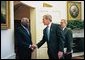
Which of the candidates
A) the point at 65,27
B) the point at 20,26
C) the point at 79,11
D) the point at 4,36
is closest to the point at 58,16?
the point at 65,27

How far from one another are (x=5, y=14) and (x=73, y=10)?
3.37 feet

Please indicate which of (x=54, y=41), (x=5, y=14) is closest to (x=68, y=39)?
(x=54, y=41)

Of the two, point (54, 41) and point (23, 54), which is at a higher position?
point (54, 41)

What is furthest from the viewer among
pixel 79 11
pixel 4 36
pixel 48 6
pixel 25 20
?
pixel 79 11

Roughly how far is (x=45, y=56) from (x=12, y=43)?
0.47 meters

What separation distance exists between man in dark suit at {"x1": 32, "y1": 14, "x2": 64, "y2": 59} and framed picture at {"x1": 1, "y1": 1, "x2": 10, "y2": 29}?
1.59ft

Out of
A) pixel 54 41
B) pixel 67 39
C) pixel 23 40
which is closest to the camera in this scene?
pixel 23 40

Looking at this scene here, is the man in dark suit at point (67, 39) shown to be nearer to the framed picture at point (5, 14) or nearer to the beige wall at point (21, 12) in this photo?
the beige wall at point (21, 12)

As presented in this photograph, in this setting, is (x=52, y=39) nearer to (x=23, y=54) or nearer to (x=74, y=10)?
(x=23, y=54)

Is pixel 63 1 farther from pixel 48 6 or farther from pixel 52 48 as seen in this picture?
pixel 52 48

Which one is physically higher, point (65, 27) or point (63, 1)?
point (63, 1)

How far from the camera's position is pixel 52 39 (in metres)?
2.79

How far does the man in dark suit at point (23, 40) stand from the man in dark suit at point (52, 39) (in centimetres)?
18

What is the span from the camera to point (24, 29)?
2654 millimetres
